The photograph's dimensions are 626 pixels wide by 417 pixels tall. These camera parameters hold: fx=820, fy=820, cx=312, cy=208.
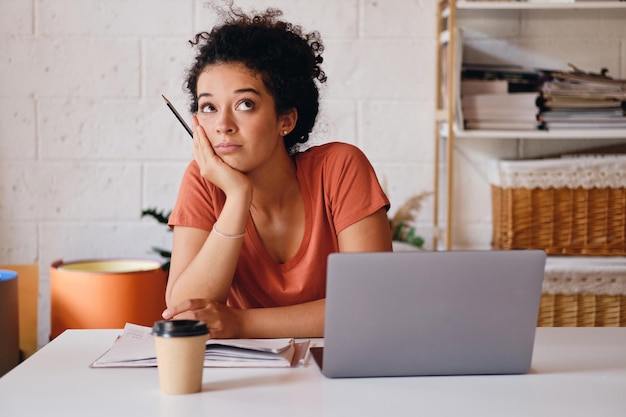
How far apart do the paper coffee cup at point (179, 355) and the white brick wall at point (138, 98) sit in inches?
65.8

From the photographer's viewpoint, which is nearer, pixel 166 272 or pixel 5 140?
pixel 166 272

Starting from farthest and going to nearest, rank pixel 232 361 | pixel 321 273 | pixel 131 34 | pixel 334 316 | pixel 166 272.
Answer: pixel 131 34 < pixel 166 272 < pixel 321 273 < pixel 232 361 < pixel 334 316

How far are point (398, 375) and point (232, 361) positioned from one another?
0.24 meters

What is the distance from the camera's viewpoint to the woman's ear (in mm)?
1696

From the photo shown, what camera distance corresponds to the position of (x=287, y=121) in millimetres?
1713

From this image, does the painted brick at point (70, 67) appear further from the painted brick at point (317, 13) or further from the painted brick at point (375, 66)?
the painted brick at point (375, 66)

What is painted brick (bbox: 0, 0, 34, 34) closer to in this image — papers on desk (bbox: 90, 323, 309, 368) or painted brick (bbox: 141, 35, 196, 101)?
painted brick (bbox: 141, 35, 196, 101)

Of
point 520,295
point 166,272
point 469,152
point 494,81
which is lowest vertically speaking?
point 166,272

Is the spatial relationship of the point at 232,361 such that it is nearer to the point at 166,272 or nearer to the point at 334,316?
the point at 334,316

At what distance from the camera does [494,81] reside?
8.22ft

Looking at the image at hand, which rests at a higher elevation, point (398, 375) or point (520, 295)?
point (520, 295)

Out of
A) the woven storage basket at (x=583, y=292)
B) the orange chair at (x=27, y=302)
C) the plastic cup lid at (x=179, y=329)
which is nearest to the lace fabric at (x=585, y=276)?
the woven storage basket at (x=583, y=292)

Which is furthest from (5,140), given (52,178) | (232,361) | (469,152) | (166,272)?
(232,361)

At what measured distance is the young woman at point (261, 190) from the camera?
5.14 ft
